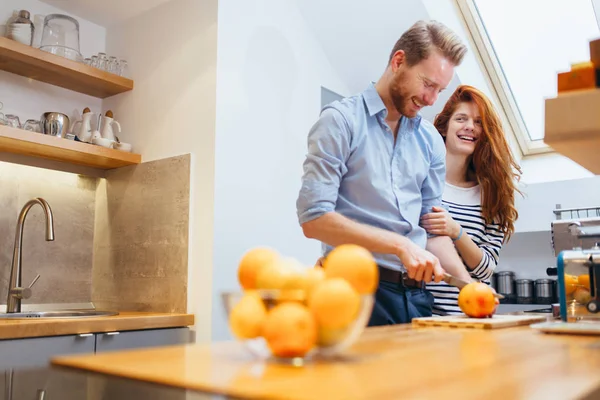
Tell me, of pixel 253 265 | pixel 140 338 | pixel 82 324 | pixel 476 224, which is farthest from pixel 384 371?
pixel 140 338

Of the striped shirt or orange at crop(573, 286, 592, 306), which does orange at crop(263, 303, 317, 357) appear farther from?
the striped shirt

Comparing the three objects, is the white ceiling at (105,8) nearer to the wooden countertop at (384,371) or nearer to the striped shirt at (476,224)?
the striped shirt at (476,224)

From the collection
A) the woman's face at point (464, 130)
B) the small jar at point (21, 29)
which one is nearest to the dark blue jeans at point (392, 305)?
the woman's face at point (464, 130)

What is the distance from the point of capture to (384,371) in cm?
63

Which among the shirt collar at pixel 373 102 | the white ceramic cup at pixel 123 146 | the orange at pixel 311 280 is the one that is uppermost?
the white ceramic cup at pixel 123 146

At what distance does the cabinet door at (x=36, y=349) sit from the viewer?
79.4 inches

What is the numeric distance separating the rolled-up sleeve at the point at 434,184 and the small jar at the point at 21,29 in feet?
6.26

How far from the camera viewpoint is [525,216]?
388 cm

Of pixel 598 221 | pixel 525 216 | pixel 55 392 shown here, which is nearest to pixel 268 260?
pixel 55 392

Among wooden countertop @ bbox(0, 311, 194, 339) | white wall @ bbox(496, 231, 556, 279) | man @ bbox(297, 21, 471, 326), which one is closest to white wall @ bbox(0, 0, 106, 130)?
wooden countertop @ bbox(0, 311, 194, 339)

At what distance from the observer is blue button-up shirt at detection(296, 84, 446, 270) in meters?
1.57

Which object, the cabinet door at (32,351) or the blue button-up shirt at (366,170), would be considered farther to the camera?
the cabinet door at (32,351)

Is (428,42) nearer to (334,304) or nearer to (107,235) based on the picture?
(334,304)

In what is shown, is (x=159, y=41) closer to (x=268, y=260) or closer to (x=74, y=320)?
(x=74, y=320)
